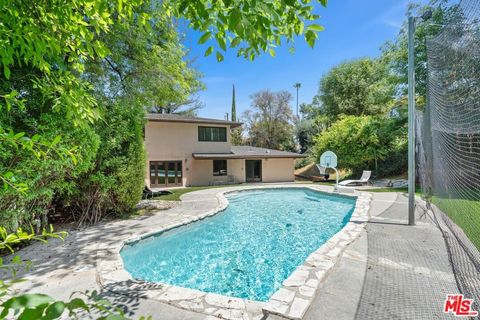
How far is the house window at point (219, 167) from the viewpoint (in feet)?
75.3

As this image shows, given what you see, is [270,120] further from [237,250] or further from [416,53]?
[237,250]

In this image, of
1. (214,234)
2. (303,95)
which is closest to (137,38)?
(214,234)

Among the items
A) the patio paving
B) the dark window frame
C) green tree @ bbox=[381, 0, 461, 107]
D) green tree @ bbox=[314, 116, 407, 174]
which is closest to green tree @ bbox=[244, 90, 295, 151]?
green tree @ bbox=[314, 116, 407, 174]

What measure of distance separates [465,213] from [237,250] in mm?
7695

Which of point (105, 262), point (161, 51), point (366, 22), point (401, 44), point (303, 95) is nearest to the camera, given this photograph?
point (105, 262)

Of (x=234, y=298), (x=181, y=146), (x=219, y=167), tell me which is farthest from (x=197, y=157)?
(x=234, y=298)

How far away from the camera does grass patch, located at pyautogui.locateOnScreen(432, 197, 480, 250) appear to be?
651 cm

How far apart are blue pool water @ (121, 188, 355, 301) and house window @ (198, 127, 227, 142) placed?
38.1 ft

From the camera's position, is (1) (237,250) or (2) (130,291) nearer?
(2) (130,291)

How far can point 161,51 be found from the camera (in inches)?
411

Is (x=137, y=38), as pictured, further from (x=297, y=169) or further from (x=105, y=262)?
(x=297, y=169)

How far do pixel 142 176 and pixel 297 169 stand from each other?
1048 inches

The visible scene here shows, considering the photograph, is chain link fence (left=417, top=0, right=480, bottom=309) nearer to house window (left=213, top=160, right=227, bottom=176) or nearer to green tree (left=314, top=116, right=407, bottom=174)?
green tree (left=314, top=116, right=407, bottom=174)

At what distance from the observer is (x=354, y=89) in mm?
32656
